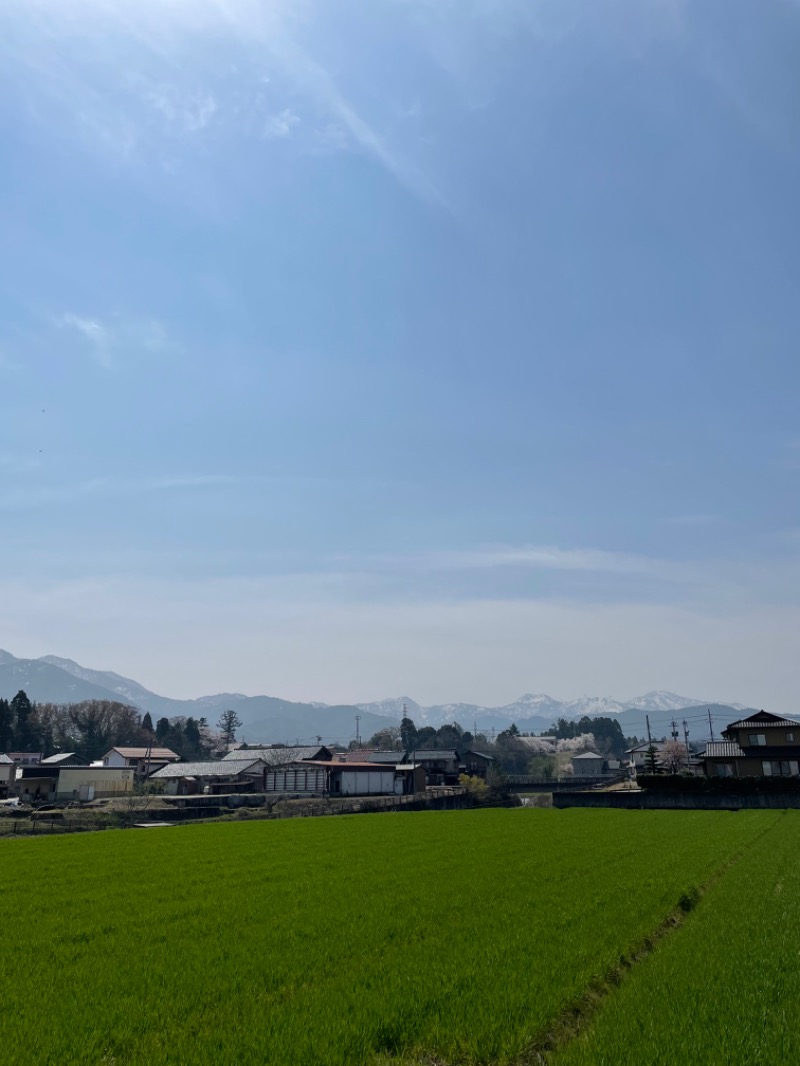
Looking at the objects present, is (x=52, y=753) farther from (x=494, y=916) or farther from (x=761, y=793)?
(x=494, y=916)

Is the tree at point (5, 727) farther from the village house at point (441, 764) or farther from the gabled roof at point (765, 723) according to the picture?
the gabled roof at point (765, 723)

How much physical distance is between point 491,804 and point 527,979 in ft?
250

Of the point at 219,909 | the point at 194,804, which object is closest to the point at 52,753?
the point at 194,804

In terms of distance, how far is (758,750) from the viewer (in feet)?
224

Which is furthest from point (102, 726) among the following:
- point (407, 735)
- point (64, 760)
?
point (407, 735)

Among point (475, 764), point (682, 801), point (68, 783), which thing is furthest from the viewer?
point (475, 764)

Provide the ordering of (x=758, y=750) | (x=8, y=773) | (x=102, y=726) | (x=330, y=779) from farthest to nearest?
(x=102, y=726)
(x=330, y=779)
(x=8, y=773)
(x=758, y=750)

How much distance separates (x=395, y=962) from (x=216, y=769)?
3481 inches

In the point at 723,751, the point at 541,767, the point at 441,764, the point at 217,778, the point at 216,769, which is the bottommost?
the point at 541,767

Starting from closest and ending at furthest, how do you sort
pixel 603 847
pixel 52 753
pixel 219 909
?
1. pixel 219 909
2. pixel 603 847
3. pixel 52 753

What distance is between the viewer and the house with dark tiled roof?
6644 centimetres

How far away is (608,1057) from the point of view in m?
7.15

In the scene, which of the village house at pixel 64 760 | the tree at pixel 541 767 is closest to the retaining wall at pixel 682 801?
the village house at pixel 64 760

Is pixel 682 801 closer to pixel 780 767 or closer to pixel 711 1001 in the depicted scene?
pixel 780 767
